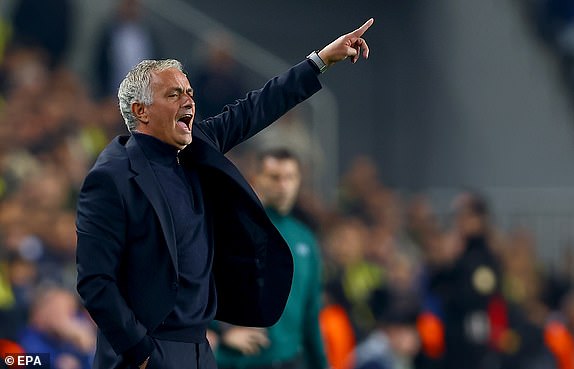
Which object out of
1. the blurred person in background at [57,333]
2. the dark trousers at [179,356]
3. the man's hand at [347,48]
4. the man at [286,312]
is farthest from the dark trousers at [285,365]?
the man's hand at [347,48]

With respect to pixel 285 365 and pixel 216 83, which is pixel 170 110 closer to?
pixel 285 365

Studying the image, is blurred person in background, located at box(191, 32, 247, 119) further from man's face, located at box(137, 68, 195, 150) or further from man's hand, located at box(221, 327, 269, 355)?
man's face, located at box(137, 68, 195, 150)

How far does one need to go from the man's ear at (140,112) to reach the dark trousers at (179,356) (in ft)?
2.60

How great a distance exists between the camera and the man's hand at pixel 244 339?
8.22m

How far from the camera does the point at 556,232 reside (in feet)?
51.8

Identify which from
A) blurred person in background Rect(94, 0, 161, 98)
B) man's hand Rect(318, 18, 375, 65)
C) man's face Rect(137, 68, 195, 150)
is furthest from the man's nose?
blurred person in background Rect(94, 0, 161, 98)

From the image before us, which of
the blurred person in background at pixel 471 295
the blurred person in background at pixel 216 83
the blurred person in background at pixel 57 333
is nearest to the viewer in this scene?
the blurred person in background at pixel 57 333

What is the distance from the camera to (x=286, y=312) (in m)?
8.49

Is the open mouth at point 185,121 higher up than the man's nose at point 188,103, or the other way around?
the man's nose at point 188,103

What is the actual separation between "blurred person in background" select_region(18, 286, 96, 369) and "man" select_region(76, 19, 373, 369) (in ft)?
8.75

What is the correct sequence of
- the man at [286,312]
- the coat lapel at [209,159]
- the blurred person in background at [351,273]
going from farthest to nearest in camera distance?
the blurred person in background at [351,273]
the man at [286,312]
the coat lapel at [209,159]

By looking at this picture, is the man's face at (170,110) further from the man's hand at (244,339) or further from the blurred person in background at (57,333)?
the blurred person in background at (57,333)

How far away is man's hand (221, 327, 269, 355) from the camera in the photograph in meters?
8.22

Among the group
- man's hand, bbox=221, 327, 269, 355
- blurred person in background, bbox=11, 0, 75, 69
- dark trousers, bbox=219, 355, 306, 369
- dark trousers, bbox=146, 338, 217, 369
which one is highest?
blurred person in background, bbox=11, 0, 75, 69
